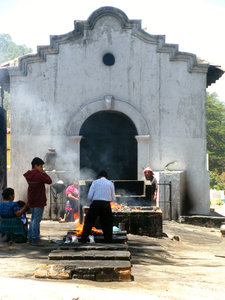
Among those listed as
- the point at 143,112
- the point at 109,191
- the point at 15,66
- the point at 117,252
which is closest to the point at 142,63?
the point at 143,112

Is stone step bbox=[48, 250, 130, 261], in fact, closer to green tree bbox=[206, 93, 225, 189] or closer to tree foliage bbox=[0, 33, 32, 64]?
green tree bbox=[206, 93, 225, 189]

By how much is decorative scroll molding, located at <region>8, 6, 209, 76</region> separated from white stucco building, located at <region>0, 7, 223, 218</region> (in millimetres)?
34

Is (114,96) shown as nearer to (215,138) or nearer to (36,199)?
(36,199)

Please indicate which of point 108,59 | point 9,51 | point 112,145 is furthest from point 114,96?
point 9,51

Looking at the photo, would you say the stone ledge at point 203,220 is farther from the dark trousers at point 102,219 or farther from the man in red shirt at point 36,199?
the dark trousers at point 102,219

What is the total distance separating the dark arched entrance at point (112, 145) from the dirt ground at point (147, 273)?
5.80 metres

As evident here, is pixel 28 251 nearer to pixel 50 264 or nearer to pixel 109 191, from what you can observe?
pixel 109 191

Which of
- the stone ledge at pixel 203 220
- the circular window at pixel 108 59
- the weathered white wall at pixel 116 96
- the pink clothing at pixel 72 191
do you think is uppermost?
the circular window at pixel 108 59

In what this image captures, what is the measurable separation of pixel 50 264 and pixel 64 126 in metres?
10.5

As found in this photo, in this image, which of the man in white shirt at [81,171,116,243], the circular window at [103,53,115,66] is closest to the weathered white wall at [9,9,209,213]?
the circular window at [103,53,115,66]

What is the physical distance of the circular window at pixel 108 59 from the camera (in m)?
16.5

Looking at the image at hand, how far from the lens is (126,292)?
5.06 meters

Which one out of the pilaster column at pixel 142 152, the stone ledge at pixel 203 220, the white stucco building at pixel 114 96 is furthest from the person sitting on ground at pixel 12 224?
the pilaster column at pixel 142 152

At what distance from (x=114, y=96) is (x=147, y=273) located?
10269 millimetres
